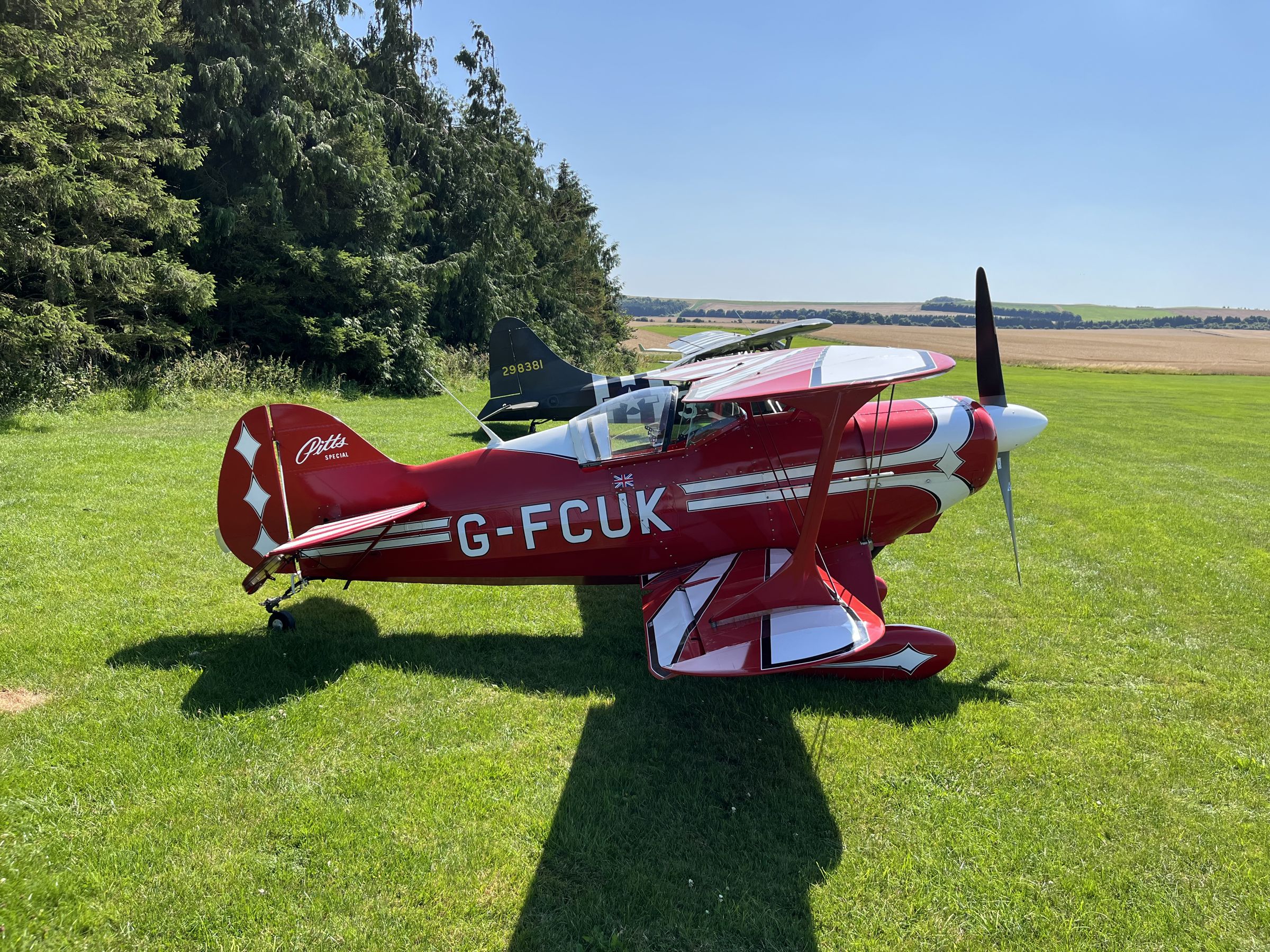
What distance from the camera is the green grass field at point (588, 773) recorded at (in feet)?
9.64

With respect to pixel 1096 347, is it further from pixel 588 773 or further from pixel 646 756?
pixel 588 773

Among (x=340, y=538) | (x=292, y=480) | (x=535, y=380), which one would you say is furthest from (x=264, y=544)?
(x=535, y=380)

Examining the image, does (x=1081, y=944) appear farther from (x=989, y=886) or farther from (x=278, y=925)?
(x=278, y=925)

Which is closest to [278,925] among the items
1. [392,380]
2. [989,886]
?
[989,886]

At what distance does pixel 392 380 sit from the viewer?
22297mm

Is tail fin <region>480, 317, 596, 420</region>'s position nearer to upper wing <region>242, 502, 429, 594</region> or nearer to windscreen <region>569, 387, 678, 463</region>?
windscreen <region>569, 387, 678, 463</region>

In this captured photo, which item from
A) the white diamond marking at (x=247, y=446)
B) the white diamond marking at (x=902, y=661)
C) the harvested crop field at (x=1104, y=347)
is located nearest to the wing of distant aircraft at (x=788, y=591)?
the white diamond marking at (x=902, y=661)

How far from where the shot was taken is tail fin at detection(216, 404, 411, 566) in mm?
5230

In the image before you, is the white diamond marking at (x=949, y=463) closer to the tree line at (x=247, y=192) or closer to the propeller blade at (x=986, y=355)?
the propeller blade at (x=986, y=355)

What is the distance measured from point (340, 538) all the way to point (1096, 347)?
8479cm

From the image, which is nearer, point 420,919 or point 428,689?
point 420,919

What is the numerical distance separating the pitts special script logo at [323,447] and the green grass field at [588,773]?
4.77 feet

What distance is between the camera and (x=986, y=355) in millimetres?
5992

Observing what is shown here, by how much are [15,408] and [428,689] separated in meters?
13.5
